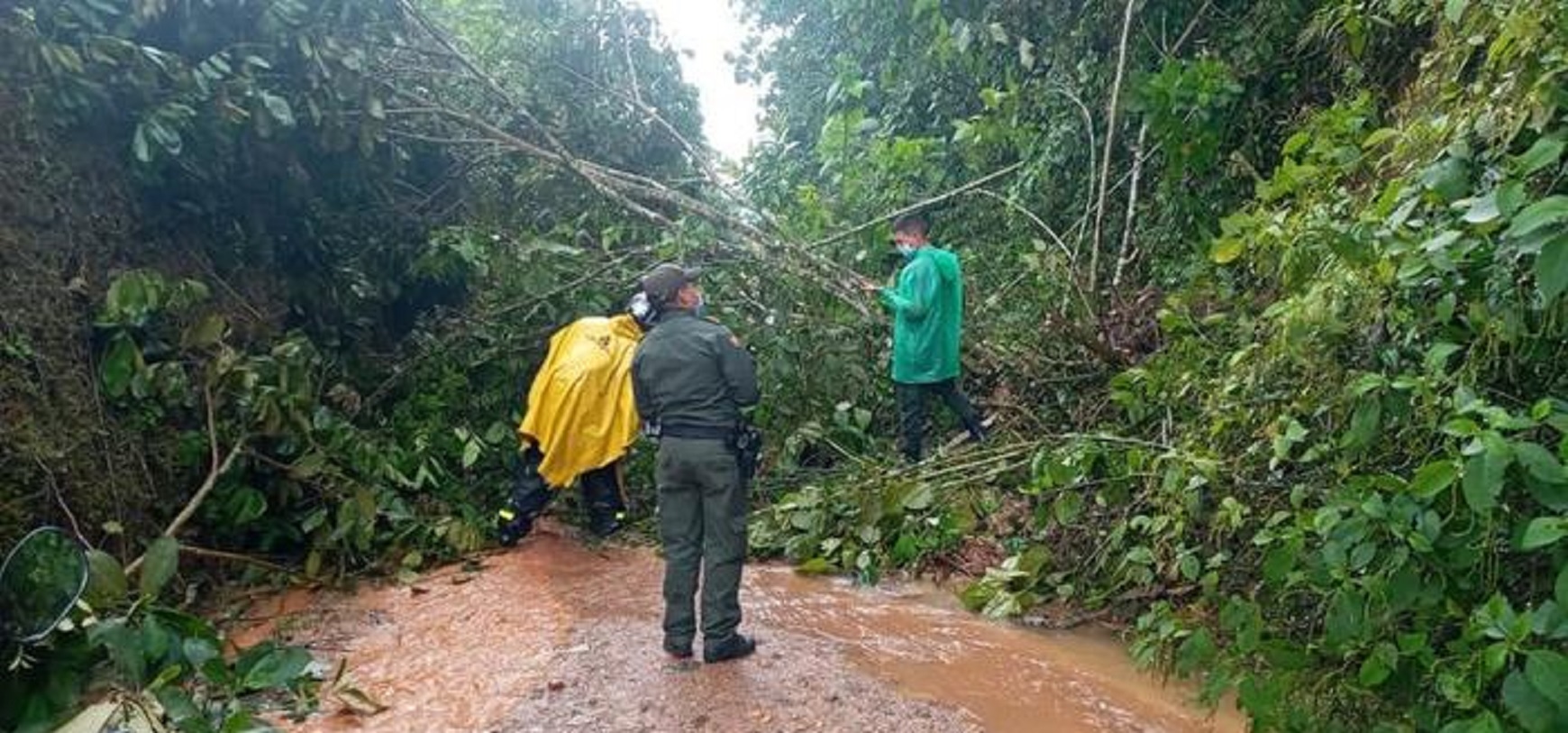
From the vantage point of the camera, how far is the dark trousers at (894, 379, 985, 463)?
7109mm

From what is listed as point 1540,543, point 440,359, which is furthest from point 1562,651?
point 440,359

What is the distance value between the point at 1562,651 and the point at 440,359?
21.1 feet

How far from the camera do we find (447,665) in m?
4.88

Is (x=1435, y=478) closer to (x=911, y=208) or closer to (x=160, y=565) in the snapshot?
(x=160, y=565)

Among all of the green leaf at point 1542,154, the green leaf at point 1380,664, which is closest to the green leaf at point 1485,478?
the green leaf at point 1380,664

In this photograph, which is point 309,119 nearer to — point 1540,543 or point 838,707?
point 838,707

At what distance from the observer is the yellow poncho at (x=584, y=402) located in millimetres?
6484

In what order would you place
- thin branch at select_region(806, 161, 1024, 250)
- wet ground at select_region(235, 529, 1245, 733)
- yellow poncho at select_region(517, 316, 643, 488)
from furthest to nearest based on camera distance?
thin branch at select_region(806, 161, 1024, 250)
yellow poncho at select_region(517, 316, 643, 488)
wet ground at select_region(235, 529, 1245, 733)

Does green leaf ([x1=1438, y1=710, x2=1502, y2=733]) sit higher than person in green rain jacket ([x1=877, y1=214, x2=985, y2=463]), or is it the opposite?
person in green rain jacket ([x1=877, y1=214, x2=985, y2=463])

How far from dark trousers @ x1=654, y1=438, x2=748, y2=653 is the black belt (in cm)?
2

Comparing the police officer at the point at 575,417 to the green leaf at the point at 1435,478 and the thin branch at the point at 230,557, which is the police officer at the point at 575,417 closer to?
the thin branch at the point at 230,557

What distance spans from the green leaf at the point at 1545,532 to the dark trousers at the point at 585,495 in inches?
193

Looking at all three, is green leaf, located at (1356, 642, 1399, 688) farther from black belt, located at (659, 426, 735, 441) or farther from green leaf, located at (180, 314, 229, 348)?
green leaf, located at (180, 314, 229, 348)

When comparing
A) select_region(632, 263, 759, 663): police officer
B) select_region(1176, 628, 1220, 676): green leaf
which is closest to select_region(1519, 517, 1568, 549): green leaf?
select_region(1176, 628, 1220, 676): green leaf
